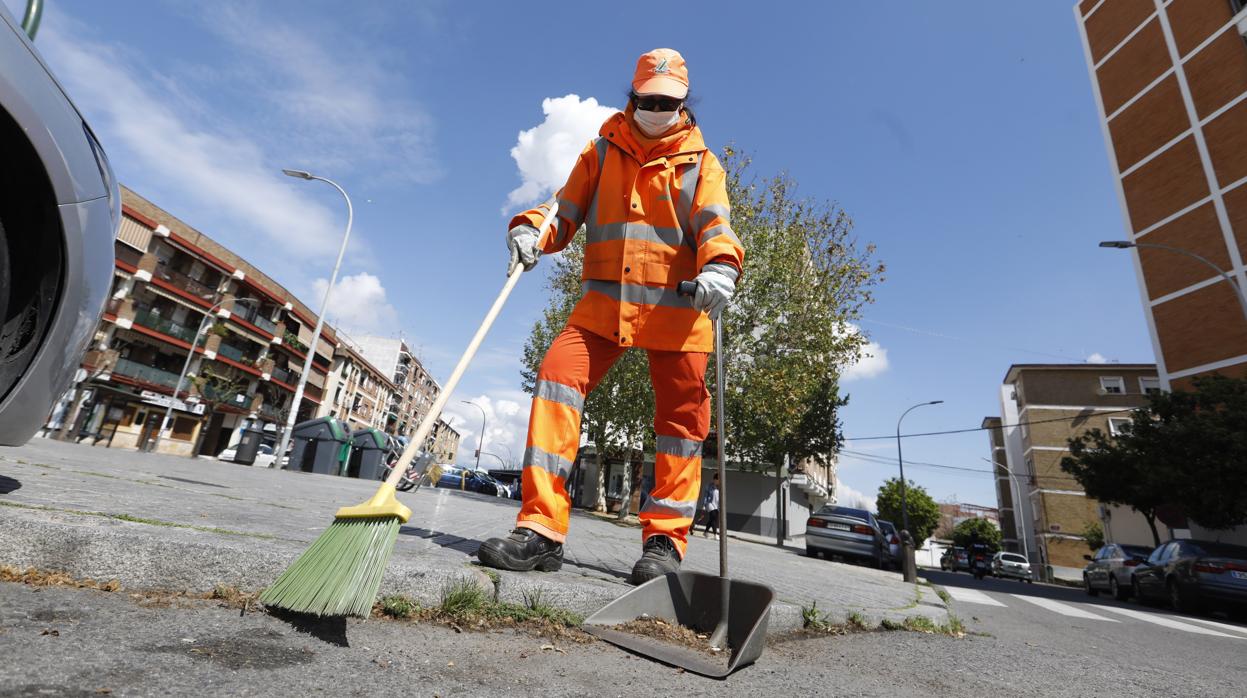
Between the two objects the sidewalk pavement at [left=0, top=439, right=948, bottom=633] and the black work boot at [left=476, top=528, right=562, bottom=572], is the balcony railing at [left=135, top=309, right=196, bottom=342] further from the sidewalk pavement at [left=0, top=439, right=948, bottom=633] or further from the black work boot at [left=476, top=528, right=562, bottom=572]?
the black work boot at [left=476, top=528, right=562, bottom=572]

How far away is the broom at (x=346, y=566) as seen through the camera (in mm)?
1367

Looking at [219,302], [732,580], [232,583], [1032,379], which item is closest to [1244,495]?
[732,580]

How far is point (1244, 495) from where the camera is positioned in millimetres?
13727

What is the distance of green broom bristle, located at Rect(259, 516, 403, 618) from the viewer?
1.36 m

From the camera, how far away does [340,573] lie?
1.40 m

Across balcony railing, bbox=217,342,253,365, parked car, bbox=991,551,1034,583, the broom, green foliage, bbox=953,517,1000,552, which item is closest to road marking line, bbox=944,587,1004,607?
the broom

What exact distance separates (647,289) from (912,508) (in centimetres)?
6053

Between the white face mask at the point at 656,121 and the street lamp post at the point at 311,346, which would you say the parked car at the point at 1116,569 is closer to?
the white face mask at the point at 656,121

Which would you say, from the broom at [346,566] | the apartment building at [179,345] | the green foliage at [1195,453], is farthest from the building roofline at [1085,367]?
the broom at [346,566]

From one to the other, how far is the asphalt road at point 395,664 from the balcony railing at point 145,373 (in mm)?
42140

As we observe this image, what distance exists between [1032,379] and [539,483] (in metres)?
52.2

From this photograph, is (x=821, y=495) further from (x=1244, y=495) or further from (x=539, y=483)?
(x=539, y=483)

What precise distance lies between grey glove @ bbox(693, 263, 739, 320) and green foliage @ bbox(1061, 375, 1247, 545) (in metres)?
17.9

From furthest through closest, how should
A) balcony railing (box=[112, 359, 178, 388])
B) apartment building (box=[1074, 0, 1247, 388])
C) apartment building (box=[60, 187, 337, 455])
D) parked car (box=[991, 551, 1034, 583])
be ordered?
balcony railing (box=[112, 359, 178, 388]), apartment building (box=[60, 187, 337, 455]), parked car (box=[991, 551, 1034, 583]), apartment building (box=[1074, 0, 1247, 388])
